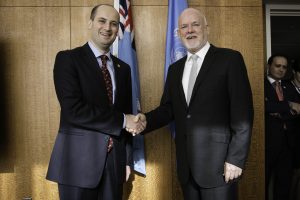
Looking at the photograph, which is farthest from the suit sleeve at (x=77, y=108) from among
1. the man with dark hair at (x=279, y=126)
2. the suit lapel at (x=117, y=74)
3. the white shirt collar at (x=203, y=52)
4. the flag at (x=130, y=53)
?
the man with dark hair at (x=279, y=126)

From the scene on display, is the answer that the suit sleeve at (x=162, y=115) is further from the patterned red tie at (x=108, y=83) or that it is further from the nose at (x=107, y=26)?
the nose at (x=107, y=26)

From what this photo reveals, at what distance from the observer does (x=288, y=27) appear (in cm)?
646

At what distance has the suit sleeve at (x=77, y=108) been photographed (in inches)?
77.5

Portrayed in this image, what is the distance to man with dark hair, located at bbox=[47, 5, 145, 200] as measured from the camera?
1.98 meters

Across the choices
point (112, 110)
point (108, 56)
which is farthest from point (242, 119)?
point (108, 56)

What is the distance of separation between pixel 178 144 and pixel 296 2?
10.1ft

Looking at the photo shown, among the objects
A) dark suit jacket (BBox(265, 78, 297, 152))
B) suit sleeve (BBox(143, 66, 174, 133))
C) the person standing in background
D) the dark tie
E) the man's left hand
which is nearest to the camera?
the man's left hand

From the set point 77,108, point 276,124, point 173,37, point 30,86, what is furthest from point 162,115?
point 276,124

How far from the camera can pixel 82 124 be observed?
198 cm

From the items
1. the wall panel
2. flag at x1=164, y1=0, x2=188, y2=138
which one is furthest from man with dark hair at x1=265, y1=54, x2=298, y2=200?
the wall panel

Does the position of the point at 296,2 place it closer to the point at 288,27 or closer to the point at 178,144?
the point at 288,27

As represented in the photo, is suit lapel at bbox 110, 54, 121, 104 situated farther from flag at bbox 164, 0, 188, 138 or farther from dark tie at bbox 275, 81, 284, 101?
dark tie at bbox 275, 81, 284, 101

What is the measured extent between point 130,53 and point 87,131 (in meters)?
1.12

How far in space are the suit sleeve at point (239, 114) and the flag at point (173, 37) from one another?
3.51ft
